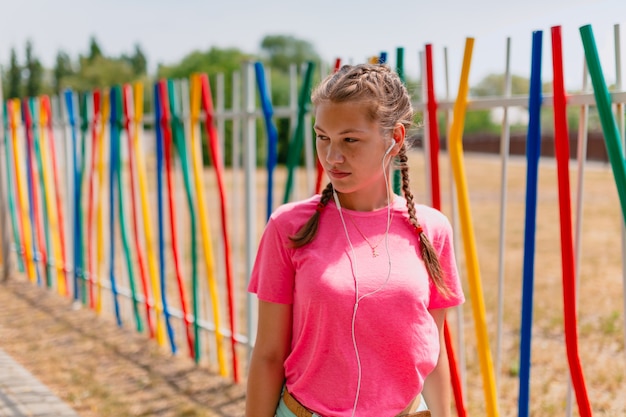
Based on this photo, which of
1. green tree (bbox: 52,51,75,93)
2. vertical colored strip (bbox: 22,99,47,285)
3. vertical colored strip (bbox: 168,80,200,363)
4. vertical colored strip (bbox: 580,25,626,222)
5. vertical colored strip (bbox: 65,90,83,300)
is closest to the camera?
vertical colored strip (bbox: 580,25,626,222)

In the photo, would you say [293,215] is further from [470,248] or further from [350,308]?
[470,248]

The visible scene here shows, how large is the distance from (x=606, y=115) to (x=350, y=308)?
1120 millimetres

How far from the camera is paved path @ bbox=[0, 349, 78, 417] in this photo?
12.1 feet

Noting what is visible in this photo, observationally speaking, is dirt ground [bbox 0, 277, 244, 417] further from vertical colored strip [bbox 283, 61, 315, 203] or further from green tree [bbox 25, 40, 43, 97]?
green tree [bbox 25, 40, 43, 97]

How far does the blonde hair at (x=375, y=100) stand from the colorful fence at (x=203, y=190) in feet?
2.50

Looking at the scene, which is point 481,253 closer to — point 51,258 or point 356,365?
point 51,258

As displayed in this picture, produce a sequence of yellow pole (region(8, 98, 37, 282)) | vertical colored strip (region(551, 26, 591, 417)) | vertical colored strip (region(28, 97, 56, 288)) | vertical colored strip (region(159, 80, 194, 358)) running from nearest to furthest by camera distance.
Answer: vertical colored strip (region(551, 26, 591, 417))
vertical colored strip (region(159, 80, 194, 358))
vertical colored strip (region(28, 97, 56, 288))
yellow pole (region(8, 98, 37, 282))

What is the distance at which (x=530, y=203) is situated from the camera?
2404 mm

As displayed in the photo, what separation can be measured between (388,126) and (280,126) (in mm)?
13217

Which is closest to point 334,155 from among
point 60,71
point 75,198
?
point 75,198

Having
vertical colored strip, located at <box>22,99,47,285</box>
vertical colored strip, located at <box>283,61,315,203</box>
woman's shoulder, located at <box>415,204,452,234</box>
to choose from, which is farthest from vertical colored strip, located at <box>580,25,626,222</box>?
vertical colored strip, located at <box>22,99,47,285</box>

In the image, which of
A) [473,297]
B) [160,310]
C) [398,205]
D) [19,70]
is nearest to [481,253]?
[160,310]

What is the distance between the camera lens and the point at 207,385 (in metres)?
4.11

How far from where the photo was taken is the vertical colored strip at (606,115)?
2.08m
